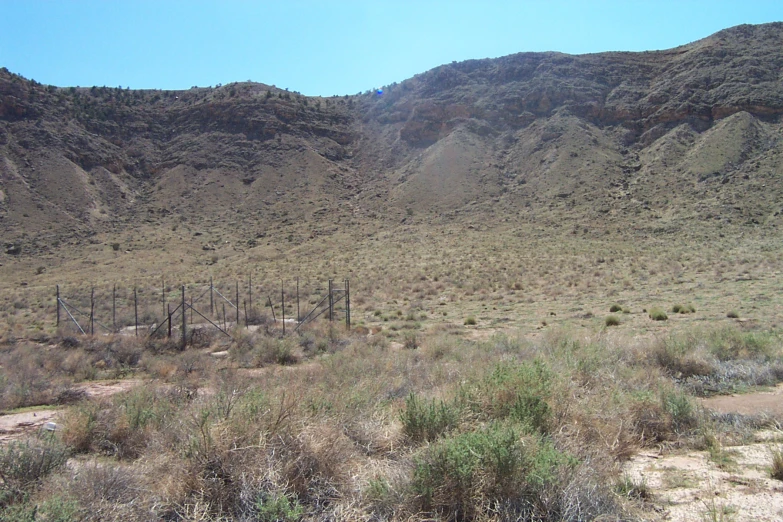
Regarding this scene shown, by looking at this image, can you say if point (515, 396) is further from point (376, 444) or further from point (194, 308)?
point (194, 308)

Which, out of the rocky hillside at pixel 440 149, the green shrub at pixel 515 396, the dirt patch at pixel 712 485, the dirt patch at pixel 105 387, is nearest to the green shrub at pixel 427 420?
the green shrub at pixel 515 396

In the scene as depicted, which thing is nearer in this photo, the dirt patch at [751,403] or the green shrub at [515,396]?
the green shrub at [515,396]

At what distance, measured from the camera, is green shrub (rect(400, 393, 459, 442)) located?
647 cm

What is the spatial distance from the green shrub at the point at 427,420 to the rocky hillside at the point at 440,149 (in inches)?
1827

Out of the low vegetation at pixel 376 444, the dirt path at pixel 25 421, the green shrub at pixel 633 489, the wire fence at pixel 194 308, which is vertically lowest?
the wire fence at pixel 194 308

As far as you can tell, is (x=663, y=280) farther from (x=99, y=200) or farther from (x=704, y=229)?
(x=99, y=200)

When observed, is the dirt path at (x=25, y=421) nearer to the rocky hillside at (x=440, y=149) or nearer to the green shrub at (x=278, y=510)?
the green shrub at (x=278, y=510)

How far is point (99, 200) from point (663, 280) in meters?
59.2

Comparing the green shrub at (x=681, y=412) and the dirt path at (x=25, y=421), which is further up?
the green shrub at (x=681, y=412)

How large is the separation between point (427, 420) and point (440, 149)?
64.3m

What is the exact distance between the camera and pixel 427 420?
6.52 m

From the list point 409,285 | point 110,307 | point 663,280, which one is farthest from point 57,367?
point 663,280

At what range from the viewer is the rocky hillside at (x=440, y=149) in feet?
177

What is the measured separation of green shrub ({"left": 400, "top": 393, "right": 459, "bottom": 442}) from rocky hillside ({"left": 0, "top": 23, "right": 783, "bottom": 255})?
46411 mm
